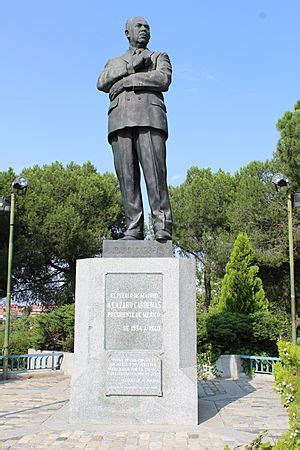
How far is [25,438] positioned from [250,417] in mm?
2601

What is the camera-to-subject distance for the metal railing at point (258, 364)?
9977 millimetres

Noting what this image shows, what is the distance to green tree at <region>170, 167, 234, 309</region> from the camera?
23.6m

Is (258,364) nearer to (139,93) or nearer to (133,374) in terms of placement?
(133,374)

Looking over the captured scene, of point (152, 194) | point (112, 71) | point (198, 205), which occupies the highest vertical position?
point (198, 205)

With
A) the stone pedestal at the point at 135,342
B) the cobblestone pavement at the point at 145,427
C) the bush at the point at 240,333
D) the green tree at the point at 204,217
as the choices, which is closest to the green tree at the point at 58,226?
the green tree at the point at 204,217

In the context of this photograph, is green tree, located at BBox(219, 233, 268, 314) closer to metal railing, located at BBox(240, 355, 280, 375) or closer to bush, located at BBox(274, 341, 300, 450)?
metal railing, located at BBox(240, 355, 280, 375)

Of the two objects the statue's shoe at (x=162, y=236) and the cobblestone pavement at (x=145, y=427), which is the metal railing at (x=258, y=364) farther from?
the statue's shoe at (x=162, y=236)

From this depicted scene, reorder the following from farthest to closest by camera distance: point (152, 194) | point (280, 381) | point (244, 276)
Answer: point (244, 276), point (152, 194), point (280, 381)

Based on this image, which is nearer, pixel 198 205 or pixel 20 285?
pixel 20 285

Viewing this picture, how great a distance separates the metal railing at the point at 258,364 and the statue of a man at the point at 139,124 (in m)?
5.31

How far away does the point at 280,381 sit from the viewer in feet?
8.95

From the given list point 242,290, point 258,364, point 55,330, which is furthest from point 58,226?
point 258,364

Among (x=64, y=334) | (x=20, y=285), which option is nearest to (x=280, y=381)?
(x=64, y=334)

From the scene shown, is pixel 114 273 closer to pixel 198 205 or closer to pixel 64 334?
pixel 64 334
